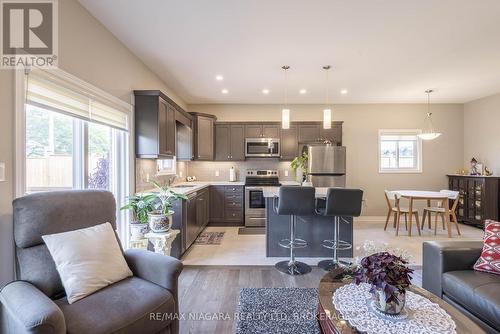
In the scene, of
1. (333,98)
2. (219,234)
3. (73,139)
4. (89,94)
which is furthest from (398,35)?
(219,234)

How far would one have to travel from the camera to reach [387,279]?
4.41 ft

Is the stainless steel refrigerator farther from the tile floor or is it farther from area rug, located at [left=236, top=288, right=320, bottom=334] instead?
area rug, located at [left=236, top=288, right=320, bottom=334]

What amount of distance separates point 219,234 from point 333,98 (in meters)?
3.79

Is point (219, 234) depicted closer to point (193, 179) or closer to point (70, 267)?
point (193, 179)

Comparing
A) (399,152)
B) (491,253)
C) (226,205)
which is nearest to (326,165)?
(399,152)

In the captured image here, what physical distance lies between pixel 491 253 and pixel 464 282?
371mm

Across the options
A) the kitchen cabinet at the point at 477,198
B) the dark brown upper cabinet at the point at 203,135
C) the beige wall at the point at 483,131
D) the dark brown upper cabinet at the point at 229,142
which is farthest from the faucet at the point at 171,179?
the beige wall at the point at 483,131

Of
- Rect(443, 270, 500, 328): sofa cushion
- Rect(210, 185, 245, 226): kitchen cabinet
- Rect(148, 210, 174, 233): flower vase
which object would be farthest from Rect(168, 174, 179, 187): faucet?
Rect(443, 270, 500, 328): sofa cushion

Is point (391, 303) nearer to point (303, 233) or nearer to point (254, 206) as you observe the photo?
point (303, 233)

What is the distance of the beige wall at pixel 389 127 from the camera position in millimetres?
6016

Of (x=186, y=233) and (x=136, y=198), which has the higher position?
(x=136, y=198)

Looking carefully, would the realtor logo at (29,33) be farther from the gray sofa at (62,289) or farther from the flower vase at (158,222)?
the flower vase at (158,222)

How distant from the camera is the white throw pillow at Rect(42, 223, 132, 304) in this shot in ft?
5.09

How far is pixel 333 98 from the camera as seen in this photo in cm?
557
